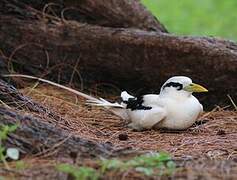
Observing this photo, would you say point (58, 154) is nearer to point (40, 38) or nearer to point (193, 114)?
point (193, 114)

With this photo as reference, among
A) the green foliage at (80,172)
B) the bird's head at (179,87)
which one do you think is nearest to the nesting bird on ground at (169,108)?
the bird's head at (179,87)

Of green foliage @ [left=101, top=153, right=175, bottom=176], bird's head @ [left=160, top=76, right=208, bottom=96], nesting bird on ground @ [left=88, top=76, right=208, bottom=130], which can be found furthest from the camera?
bird's head @ [left=160, top=76, right=208, bottom=96]

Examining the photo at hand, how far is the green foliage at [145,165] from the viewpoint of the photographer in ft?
11.8

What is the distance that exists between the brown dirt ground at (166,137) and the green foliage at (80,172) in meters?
0.06

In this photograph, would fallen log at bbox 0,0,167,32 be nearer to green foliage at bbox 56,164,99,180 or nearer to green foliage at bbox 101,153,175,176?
green foliage at bbox 101,153,175,176

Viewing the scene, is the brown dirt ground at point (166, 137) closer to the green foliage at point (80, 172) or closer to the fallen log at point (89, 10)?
the green foliage at point (80, 172)

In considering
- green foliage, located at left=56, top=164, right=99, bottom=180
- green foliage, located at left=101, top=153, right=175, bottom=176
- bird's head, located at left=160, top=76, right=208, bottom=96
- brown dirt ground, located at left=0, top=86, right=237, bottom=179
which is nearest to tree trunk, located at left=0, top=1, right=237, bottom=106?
brown dirt ground, located at left=0, top=86, right=237, bottom=179

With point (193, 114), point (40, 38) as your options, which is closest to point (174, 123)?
point (193, 114)

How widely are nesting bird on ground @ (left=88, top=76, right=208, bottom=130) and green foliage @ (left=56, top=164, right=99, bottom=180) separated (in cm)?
194

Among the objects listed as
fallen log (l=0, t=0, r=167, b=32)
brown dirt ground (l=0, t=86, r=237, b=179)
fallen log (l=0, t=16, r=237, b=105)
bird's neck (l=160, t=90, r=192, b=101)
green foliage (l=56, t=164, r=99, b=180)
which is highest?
fallen log (l=0, t=0, r=167, b=32)

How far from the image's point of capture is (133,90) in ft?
22.0

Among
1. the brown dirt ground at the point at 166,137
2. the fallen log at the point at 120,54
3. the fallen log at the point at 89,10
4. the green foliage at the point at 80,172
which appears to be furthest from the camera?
the fallen log at the point at 89,10

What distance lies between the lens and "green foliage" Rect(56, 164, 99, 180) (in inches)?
137

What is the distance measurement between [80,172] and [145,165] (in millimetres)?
362
